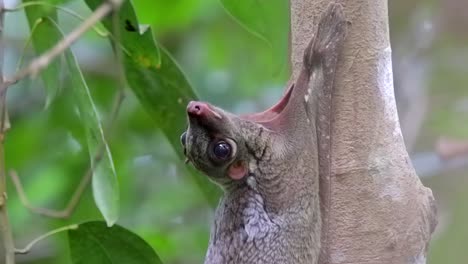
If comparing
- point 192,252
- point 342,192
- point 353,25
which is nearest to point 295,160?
point 342,192

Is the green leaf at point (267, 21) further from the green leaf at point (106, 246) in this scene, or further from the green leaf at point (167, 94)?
the green leaf at point (106, 246)

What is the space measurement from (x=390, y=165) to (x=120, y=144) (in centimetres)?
151

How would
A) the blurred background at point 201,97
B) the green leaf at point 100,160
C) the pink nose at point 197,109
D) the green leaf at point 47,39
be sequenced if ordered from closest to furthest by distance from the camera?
the pink nose at point 197,109 < the green leaf at point 100,160 < the green leaf at point 47,39 < the blurred background at point 201,97

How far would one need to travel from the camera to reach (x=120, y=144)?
9.74 feet

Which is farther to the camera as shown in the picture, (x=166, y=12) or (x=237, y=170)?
(x=166, y=12)

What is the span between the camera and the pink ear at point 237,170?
1532 millimetres

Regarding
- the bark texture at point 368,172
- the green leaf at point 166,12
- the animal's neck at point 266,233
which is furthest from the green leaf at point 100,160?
the green leaf at point 166,12

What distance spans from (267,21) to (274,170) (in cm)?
39

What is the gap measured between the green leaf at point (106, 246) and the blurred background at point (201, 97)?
62 cm

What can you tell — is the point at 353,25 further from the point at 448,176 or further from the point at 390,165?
the point at 448,176

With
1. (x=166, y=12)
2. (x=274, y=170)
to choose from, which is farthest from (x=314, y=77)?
(x=166, y=12)

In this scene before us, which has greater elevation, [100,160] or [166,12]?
[100,160]

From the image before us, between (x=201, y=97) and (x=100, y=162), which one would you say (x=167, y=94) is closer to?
(x=100, y=162)

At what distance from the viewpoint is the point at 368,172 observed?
1.58m
